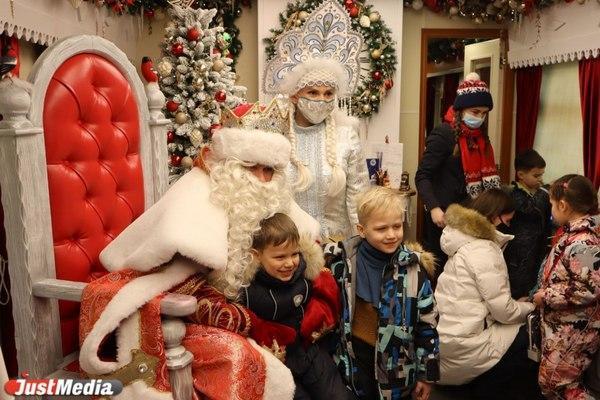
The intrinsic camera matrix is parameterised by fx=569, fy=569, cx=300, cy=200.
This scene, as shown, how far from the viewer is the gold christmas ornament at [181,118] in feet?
15.9

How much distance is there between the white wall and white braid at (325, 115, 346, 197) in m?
2.76

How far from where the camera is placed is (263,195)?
7.12ft

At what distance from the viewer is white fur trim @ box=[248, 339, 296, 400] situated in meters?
1.82

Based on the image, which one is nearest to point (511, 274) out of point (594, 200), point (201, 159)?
point (594, 200)

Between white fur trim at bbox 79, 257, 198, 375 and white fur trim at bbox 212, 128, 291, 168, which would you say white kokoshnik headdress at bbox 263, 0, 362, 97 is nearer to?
white fur trim at bbox 212, 128, 291, 168

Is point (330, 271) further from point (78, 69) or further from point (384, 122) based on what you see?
point (384, 122)

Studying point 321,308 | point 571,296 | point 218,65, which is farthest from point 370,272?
point 218,65

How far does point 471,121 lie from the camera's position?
4.29 m

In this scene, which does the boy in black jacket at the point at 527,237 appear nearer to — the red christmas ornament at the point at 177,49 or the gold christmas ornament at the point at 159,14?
the red christmas ornament at the point at 177,49

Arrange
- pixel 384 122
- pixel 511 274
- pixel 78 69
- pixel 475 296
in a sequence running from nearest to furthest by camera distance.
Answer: pixel 78 69 < pixel 475 296 < pixel 511 274 < pixel 384 122

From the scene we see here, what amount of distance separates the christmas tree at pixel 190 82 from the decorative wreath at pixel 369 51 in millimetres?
983

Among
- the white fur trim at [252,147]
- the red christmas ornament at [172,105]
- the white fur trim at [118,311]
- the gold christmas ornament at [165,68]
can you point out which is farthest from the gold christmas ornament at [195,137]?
the white fur trim at [118,311]

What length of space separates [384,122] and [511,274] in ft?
8.53

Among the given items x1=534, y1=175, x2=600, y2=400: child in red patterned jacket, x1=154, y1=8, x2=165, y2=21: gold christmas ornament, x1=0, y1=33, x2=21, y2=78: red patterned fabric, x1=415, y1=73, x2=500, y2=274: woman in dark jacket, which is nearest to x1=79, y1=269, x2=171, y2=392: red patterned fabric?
x1=0, y1=33, x2=21, y2=78: red patterned fabric
